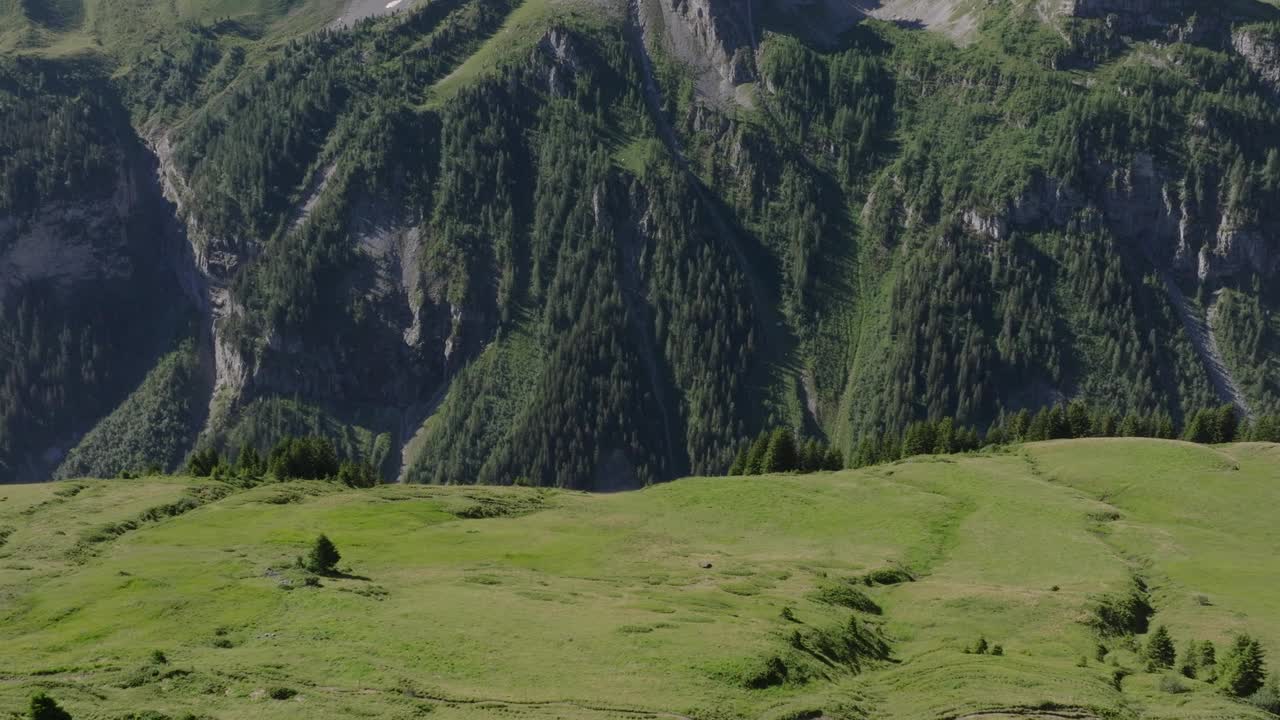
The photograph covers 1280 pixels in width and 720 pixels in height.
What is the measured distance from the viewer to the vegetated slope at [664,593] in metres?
51.9

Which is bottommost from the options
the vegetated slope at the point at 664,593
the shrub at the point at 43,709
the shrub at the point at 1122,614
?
the shrub at the point at 1122,614

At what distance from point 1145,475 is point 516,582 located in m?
90.4

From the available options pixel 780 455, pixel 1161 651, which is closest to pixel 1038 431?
pixel 780 455

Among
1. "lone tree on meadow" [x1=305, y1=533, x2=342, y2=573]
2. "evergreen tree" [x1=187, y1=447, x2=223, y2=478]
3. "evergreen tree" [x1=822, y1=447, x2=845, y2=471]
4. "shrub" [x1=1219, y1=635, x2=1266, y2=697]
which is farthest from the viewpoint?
"evergreen tree" [x1=822, y1=447, x2=845, y2=471]

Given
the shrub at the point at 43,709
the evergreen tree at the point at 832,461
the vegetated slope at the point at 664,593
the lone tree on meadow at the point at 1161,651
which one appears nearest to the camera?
the shrub at the point at 43,709

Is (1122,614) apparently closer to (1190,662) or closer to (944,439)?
(1190,662)

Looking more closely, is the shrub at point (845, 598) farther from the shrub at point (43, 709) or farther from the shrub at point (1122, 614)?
the shrub at point (43, 709)

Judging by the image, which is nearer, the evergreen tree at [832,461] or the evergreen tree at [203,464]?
the evergreen tree at [203,464]

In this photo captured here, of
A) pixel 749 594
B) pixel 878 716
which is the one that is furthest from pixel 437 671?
pixel 749 594

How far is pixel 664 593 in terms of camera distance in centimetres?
7656

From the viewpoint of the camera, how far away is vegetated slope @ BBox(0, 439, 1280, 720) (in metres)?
51.9

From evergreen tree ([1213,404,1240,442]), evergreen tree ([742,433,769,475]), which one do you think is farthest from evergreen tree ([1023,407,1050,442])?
evergreen tree ([742,433,769,475])

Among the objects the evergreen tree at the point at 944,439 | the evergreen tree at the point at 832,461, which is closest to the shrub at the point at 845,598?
the evergreen tree at the point at 944,439

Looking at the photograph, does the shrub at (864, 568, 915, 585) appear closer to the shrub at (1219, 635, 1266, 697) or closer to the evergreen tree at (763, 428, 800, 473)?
the shrub at (1219, 635, 1266, 697)
